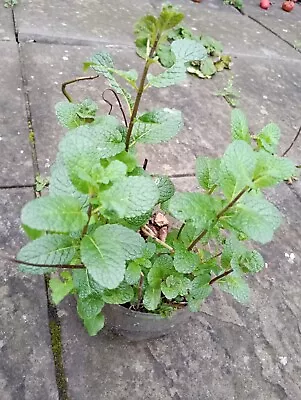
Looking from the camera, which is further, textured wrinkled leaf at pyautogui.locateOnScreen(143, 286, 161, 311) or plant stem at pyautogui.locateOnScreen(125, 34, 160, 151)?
textured wrinkled leaf at pyautogui.locateOnScreen(143, 286, 161, 311)

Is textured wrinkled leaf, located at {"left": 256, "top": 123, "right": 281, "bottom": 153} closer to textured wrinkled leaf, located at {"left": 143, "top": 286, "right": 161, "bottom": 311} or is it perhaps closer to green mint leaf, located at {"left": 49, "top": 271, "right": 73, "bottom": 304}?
textured wrinkled leaf, located at {"left": 143, "top": 286, "right": 161, "bottom": 311}

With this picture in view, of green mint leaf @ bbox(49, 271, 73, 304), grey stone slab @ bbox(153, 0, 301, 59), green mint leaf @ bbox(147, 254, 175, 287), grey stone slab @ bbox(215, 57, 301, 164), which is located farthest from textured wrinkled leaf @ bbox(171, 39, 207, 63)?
grey stone slab @ bbox(153, 0, 301, 59)

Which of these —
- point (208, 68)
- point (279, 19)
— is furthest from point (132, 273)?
point (279, 19)

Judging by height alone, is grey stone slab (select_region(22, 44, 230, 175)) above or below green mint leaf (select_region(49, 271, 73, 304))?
below

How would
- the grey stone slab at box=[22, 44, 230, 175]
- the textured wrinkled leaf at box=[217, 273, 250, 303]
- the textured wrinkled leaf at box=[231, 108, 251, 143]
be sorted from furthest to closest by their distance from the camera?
1. the grey stone slab at box=[22, 44, 230, 175]
2. the textured wrinkled leaf at box=[217, 273, 250, 303]
3. the textured wrinkled leaf at box=[231, 108, 251, 143]

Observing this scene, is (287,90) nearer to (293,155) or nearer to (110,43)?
(293,155)

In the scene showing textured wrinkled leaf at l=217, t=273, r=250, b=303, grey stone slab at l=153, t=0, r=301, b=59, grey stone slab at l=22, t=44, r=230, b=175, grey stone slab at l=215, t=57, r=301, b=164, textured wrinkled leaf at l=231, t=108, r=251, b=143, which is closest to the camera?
textured wrinkled leaf at l=231, t=108, r=251, b=143

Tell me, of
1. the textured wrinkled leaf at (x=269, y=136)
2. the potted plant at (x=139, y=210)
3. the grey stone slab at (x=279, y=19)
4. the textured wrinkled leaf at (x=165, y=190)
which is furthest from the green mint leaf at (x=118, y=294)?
the grey stone slab at (x=279, y=19)

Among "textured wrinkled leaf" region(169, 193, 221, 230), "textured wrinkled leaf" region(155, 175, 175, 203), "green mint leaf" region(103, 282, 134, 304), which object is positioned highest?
"textured wrinkled leaf" region(169, 193, 221, 230)
